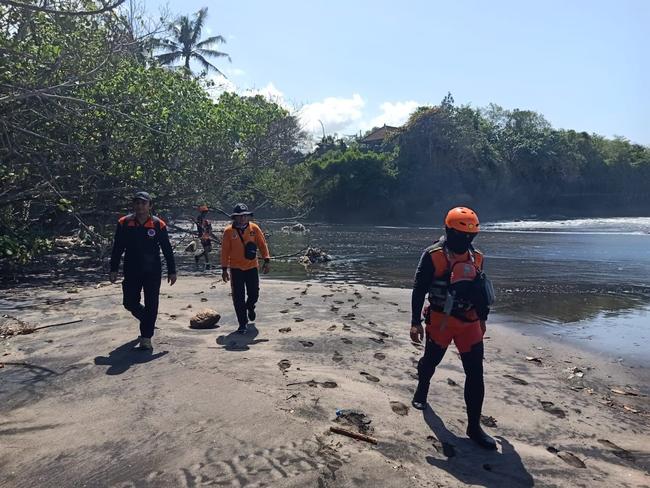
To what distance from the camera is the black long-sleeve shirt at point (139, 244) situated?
19.4 feet

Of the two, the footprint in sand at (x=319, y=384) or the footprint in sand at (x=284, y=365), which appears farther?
the footprint in sand at (x=284, y=365)

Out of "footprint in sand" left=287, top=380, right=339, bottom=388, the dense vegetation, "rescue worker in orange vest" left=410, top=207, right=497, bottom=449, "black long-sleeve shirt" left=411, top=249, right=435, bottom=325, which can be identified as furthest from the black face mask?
the dense vegetation

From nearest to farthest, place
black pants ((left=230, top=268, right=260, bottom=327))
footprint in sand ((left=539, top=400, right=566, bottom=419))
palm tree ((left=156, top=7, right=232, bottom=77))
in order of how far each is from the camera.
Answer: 1. footprint in sand ((left=539, top=400, right=566, bottom=419))
2. black pants ((left=230, top=268, right=260, bottom=327))
3. palm tree ((left=156, top=7, right=232, bottom=77))

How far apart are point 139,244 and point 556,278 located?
14.3m

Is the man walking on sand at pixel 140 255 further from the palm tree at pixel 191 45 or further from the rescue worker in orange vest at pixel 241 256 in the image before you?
the palm tree at pixel 191 45

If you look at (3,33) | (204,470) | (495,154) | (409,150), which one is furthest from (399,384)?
(495,154)

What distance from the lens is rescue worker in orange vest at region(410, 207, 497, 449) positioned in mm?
4043

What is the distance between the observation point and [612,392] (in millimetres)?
5973

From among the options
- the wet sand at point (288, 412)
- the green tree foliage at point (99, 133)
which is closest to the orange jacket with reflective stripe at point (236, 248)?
the wet sand at point (288, 412)

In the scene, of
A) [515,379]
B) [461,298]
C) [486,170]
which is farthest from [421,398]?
[486,170]

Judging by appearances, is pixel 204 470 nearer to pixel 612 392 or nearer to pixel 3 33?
pixel 612 392

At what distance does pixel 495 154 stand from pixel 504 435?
59.3 metres

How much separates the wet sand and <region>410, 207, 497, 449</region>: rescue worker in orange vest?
368 millimetres

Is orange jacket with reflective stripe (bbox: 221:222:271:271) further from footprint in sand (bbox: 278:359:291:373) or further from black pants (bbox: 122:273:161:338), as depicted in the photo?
footprint in sand (bbox: 278:359:291:373)
